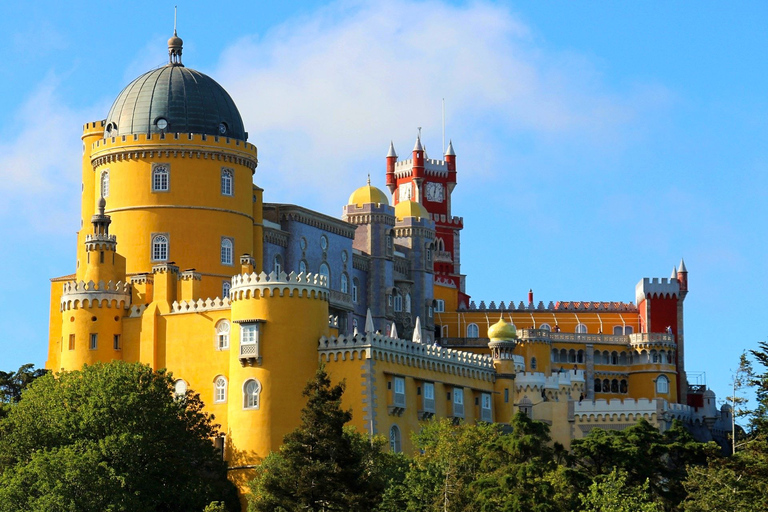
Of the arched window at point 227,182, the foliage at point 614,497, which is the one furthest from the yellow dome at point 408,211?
the foliage at point 614,497

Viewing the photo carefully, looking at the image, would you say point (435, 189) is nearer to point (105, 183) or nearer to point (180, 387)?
point (105, 183)

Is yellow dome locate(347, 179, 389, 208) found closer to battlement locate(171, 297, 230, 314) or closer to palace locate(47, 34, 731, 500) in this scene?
palace locate(47, 34, 731, 500)

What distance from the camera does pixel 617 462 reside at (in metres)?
98.1

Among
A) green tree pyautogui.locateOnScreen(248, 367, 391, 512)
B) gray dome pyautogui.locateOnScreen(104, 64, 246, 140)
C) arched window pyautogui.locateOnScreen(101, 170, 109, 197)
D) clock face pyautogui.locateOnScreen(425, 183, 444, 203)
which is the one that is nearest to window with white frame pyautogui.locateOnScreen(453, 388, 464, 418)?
gray dome pyautogui.locateOnScreen(104, 64, 246, 140)

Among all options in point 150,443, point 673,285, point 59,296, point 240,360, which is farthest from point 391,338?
point 673,285

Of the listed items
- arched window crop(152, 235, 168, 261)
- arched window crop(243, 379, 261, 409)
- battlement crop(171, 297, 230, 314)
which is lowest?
arched window crop(243, 379, 261, 409)

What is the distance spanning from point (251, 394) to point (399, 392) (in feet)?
26.6

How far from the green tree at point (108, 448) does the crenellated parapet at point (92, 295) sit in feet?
20.6

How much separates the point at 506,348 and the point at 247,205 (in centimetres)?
1744

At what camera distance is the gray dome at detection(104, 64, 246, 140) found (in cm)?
10969

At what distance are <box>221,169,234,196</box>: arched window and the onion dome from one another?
2.15 m

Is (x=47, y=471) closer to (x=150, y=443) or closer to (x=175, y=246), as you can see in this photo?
(x=150, y=443)

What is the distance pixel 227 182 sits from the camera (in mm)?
110375

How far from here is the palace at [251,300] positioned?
96.7m
